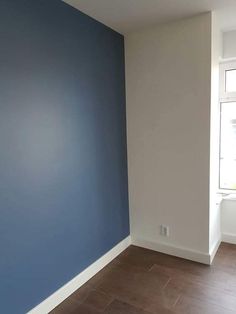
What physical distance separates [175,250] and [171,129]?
1352 mm

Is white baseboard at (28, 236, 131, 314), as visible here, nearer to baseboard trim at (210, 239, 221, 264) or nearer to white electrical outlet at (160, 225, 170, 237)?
white electrical outlet at (160, 225, 170, 237)

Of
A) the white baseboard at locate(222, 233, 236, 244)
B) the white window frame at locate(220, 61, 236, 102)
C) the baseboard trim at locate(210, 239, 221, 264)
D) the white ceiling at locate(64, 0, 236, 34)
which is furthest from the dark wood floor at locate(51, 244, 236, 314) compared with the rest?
the white ceiling at locate(64, 0, 236, 34)

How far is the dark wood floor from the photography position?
211 cm

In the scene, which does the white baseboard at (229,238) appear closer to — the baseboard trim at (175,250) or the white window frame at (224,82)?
the baseboard trim at (175,250)

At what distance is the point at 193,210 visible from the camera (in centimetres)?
275

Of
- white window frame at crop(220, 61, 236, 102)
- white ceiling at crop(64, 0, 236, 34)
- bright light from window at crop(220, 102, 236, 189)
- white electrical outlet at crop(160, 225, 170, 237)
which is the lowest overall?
white electrical outlet at crop(160, 225, 170, 237)

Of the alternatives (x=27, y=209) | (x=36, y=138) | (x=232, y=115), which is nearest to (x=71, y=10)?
(x=36, y=138)

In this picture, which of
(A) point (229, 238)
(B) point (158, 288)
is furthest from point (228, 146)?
(B) point (158, 288)

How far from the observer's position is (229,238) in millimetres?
3125

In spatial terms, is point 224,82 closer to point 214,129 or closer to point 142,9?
point 214,129

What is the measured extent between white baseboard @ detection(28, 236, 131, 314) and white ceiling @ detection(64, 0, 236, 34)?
2405 mm

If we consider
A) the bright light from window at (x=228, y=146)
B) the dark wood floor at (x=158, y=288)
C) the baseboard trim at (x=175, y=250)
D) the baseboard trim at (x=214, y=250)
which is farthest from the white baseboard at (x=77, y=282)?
the bright light from window at (x=228, y=146)

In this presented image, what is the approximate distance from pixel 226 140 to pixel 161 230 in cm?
135

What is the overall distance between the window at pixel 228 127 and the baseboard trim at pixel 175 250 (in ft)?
3.15
